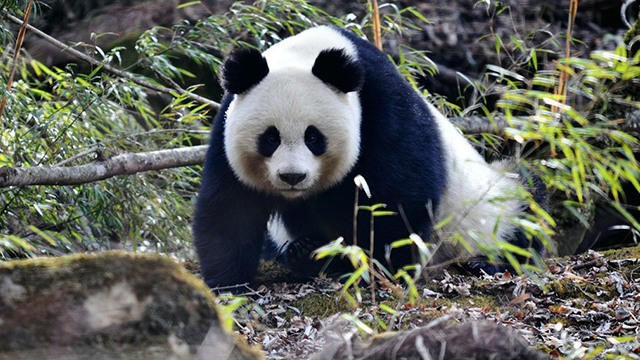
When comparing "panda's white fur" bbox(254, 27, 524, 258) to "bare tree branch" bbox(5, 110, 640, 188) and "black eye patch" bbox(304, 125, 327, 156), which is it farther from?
"bare tree branch" bbox(5, 110, 640, 188)

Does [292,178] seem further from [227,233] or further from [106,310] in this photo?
[106,310]

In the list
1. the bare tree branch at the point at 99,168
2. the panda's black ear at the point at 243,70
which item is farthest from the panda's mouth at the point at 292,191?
the bare tree branch at the point at 99,168

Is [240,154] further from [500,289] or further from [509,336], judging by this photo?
[509,336]

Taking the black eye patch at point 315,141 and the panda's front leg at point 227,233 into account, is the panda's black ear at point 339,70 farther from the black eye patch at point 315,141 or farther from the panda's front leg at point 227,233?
the panda's front leg at point 227,233

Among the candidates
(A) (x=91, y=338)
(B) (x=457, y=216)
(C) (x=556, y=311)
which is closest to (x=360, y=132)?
(B) (x=457, y=216)

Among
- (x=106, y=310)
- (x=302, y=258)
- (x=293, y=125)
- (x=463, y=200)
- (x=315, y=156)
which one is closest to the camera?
(x=106, y=310)

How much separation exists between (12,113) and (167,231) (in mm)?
1615

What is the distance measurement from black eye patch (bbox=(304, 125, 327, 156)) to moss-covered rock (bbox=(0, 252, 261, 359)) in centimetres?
215

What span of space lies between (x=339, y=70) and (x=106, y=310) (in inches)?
98.4

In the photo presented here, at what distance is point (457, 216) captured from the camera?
498 cm

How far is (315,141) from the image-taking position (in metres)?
4.17

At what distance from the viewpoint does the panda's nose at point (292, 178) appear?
3.92m

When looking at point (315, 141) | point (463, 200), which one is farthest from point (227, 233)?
point (463, 200)

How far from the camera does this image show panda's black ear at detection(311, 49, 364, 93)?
4.10m
